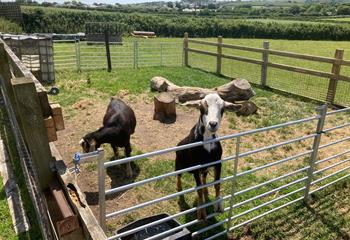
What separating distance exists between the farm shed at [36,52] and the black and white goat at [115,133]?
6.40 metres

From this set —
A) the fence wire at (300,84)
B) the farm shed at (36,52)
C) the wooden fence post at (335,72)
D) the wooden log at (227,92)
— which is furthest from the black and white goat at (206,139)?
the farm shed at (36,52)

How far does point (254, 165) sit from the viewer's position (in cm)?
571

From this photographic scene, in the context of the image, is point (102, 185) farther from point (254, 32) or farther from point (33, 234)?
point (254, 32)

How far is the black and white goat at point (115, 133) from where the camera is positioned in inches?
194

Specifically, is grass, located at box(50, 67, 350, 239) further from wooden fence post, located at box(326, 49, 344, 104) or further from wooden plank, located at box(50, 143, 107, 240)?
wooden plank, located at box(50, 143, 107, 240)

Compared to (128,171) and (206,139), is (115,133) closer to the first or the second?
(128,171)

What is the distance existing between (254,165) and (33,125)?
4.32m

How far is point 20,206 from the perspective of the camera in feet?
13.6

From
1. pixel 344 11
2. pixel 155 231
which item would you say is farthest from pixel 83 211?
pixel 344 11

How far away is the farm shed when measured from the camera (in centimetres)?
1124

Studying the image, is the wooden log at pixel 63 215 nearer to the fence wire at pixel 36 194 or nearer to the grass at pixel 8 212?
the fence wire at pixel 36 194

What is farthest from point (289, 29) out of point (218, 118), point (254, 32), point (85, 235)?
point (85, 235)

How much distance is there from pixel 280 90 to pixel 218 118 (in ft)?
24.4

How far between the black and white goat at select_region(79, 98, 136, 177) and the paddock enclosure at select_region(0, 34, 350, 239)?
36 cm
